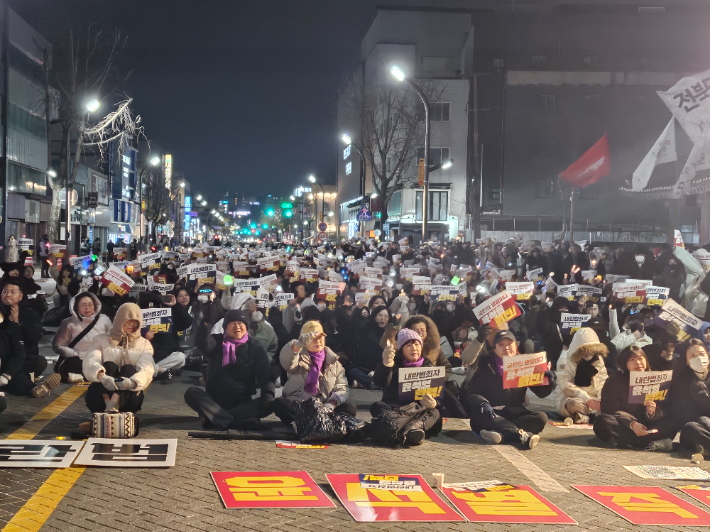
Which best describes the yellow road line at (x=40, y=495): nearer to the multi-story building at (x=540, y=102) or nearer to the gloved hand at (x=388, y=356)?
the gloved hand at (x=388, y=356)

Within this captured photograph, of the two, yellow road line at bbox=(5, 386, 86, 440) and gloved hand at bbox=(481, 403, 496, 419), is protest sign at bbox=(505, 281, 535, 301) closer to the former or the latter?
gloved hand at bbox=(481, 403, 496, 419)

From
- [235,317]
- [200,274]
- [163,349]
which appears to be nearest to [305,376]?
[235,317]

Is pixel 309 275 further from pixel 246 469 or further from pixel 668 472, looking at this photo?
pixel 668 472

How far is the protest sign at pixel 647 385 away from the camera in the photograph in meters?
9.00

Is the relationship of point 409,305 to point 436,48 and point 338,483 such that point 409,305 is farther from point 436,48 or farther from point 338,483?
point 436,48

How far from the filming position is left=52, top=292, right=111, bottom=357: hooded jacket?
1139 centimetres

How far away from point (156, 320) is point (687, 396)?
7272 mm

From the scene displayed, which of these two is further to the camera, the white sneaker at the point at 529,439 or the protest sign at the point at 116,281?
the protest sign at the point at 116,281

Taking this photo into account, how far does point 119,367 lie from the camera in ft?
29.9

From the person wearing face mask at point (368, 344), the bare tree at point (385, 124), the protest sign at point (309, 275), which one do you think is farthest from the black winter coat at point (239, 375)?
the bare tree at point (385, 124)

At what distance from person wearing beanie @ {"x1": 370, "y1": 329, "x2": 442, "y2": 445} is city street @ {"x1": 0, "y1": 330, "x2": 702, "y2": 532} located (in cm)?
20

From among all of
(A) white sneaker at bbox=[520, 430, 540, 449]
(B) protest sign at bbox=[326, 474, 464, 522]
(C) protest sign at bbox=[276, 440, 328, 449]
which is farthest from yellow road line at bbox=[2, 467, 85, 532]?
(A) white sneaker at bbox=[520, 430, 540, 449]

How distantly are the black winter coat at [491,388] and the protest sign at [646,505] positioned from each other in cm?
228

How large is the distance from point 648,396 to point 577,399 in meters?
1.22
